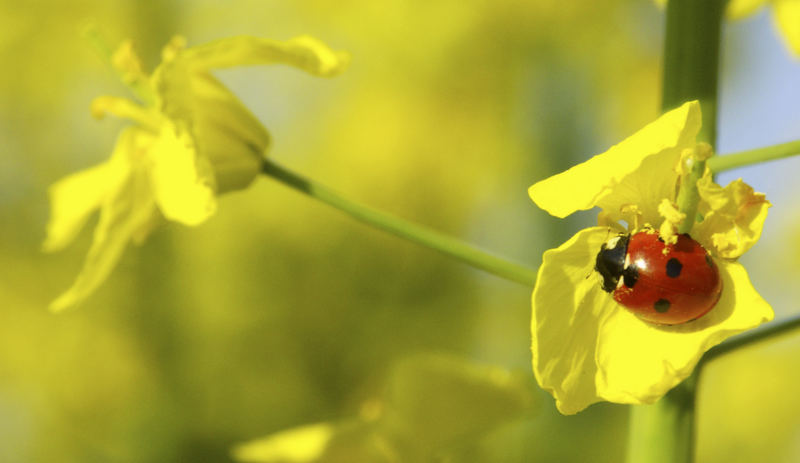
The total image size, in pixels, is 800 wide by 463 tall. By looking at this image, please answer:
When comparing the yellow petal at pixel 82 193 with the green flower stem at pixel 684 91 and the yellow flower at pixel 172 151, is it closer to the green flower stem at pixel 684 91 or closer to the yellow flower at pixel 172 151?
the yellow flower at pixel 172 151

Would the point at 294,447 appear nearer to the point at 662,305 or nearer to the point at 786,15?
the point at 662,305

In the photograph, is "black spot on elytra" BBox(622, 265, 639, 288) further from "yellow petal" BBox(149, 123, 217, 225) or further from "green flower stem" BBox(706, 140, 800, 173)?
"yellow petal" BBox(149, 123, 217, 225)

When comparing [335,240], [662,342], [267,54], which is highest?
[267,54]

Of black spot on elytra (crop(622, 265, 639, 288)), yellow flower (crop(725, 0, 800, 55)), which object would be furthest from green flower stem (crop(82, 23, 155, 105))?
yellow flower (crop(725, 0, 800, 55))

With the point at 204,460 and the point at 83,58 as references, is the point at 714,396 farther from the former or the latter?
the point at 83,58

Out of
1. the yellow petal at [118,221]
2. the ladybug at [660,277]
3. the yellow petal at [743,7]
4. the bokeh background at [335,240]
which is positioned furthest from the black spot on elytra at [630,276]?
the bokeh background at [335,240]

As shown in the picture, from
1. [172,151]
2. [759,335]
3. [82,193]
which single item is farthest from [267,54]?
[759,335]
